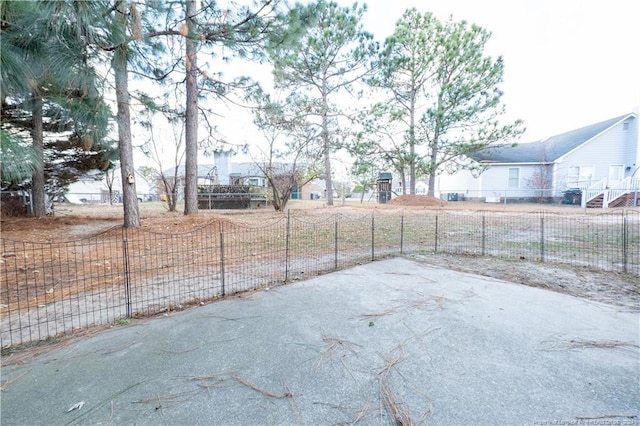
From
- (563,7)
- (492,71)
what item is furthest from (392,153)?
(563,7)

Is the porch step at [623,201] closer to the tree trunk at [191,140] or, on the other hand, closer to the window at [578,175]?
the window at [578,175]

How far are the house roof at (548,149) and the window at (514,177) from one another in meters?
0.60

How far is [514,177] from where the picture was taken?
1945 centimetres

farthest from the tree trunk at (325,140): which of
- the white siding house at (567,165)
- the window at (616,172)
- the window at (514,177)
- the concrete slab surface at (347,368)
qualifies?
the window at (616,172)

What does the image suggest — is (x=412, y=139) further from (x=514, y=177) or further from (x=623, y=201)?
(x=623, y=201)

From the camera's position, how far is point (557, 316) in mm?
2703

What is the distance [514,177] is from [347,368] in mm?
21983

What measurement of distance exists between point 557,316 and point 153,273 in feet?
15.8

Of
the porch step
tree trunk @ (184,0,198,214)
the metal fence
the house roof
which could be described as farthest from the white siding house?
tree trunk @ (184,0,198,214)

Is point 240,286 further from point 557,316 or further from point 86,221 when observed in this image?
point 86,221

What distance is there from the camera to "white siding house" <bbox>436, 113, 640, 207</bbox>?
17.4 metres

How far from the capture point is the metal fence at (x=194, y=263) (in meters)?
2.90

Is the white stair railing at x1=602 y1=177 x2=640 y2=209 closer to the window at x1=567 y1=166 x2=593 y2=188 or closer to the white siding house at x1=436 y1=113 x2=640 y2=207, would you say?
the white siding house at x1=436 y1=113 x2=640 y2=207

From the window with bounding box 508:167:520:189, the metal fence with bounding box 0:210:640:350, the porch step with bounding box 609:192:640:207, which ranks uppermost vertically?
the window with bounding box 508:167:520:189
